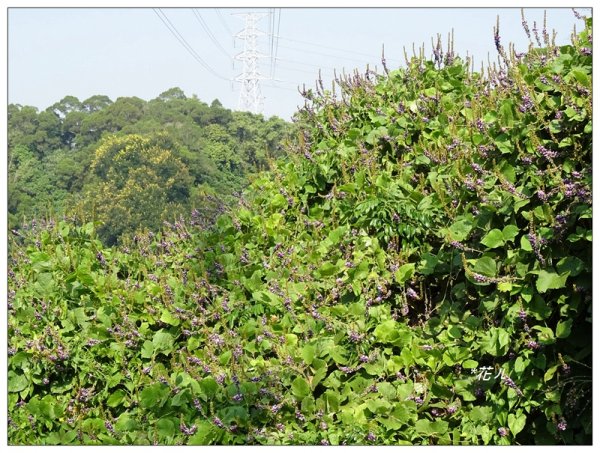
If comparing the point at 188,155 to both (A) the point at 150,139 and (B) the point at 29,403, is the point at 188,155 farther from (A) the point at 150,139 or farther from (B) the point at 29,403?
(B) the point at 29,403

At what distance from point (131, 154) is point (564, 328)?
5225cm

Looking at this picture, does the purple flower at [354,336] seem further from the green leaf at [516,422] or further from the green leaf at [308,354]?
the green leaf at [516,422]

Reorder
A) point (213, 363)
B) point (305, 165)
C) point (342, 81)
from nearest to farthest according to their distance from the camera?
1. point (213, 363)
2. point (305, 165)
3. point (342, 81)

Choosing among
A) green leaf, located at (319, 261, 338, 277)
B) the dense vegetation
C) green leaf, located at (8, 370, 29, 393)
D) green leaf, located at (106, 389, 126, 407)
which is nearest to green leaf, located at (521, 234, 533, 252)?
the dense vegetation

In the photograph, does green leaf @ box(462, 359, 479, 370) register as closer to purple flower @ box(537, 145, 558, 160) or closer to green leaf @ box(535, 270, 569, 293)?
green leaf @ box(535, 270, 569, 293)

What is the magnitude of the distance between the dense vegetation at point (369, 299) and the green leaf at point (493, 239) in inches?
0.5

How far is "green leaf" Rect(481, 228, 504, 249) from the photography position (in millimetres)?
3314

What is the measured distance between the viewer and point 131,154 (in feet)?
176

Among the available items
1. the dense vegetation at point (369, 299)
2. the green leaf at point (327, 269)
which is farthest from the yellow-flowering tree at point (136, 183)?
the green leaf at point (327, 269)

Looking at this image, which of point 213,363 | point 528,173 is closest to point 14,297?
point 213,363

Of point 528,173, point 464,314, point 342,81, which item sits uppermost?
point 342,81

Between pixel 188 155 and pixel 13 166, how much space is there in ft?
43.9

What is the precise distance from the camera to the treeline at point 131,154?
1907 inches

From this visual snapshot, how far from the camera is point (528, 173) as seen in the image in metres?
3.31
